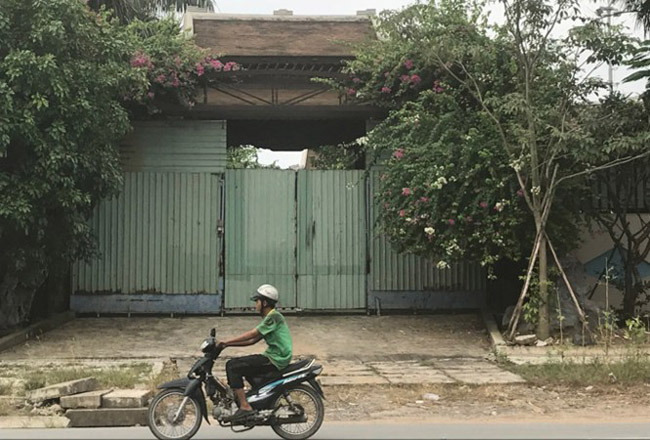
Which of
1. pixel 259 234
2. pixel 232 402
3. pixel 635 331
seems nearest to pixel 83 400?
pixel 232 402

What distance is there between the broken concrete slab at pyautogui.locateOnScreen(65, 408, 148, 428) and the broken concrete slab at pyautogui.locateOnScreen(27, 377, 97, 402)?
34cm

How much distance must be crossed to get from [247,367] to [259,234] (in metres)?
7.19

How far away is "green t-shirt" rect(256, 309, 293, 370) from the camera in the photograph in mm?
5758

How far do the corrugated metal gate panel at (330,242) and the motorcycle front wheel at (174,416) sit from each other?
23.7ft

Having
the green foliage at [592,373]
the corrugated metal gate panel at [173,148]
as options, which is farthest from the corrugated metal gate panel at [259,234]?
the green foliage at [592,373]

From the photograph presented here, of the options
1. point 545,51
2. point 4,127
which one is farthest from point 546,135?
point 4,127

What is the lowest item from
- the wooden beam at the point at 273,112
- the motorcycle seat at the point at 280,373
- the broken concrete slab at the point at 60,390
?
the broken concrete slab at the point at 60,390

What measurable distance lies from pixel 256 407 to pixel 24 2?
712cm

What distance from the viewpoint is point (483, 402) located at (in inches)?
294

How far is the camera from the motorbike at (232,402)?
5.65 m

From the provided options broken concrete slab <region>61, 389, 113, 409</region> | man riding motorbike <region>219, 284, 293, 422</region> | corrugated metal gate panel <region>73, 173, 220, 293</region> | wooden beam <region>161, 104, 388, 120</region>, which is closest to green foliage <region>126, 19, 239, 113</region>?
wooden beam <region>161, 104, 388, 120</region>

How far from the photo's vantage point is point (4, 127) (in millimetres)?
9062

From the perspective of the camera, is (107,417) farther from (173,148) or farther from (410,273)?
(410,273)

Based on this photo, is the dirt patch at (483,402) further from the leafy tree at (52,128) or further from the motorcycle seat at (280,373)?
the leafy tree at (52,128)
